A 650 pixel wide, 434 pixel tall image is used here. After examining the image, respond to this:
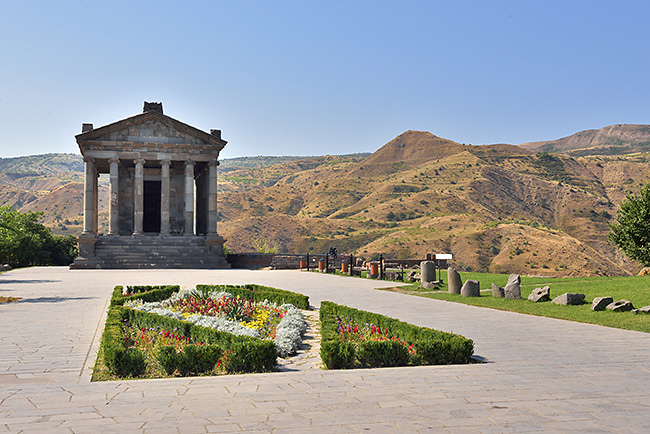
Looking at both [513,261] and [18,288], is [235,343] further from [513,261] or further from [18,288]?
[513,261]

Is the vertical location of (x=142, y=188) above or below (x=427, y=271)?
above

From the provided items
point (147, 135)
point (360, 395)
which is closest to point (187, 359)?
point (360, 395)

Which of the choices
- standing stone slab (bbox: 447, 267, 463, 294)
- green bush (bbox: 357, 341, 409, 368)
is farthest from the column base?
green bush (bbox: 357, 341, 409, 368)

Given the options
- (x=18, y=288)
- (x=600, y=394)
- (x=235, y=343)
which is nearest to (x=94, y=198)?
(x=18, y=288)

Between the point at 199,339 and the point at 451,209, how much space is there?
108 metres

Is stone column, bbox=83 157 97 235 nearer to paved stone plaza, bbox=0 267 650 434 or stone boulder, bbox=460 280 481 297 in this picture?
stone boulder, bbox=460 280 481 297

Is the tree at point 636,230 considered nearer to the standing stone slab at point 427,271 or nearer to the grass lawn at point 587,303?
the grass lawn at point 587,303

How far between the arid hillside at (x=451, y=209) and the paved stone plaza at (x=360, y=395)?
6536 centimetres

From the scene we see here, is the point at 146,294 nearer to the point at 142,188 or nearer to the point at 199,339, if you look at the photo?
the point at 199,339

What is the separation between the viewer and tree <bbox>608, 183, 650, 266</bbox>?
27.0 metres

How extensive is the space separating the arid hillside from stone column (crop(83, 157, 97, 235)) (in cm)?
4981

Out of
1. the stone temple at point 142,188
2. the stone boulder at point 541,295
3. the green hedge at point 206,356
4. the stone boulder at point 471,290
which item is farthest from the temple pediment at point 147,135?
the green hedge at point 206,356

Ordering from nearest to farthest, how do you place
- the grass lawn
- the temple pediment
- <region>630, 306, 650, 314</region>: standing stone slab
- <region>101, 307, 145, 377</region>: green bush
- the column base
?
<region>101, 307, 145, 377</region>: green bush, the grass lawn, <region>630, 306, 650, 314</region>: standing stone slab, the column base, the temple pediment

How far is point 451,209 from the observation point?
11425 centimetres
